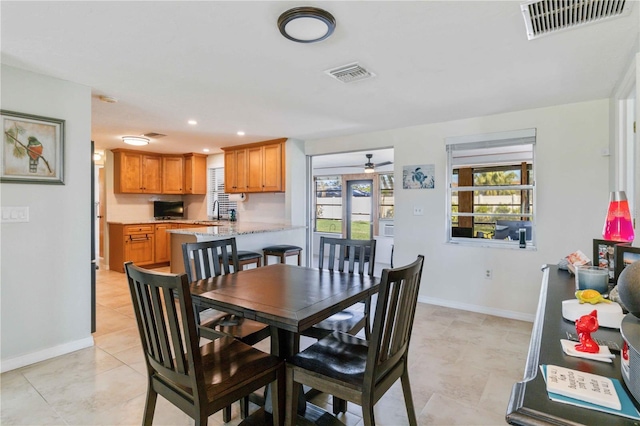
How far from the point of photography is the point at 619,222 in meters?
1.94

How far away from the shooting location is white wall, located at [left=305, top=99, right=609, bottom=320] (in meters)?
3.28

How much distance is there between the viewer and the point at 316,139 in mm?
5293

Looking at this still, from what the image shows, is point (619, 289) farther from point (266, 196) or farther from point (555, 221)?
point (266, 196)

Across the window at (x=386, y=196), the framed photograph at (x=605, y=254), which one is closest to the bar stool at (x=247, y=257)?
the framed photograph at (x=605, y=254)

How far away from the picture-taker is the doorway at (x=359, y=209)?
7.68 metres

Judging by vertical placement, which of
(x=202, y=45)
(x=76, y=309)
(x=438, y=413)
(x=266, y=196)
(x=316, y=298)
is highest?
(x=202, y=45)

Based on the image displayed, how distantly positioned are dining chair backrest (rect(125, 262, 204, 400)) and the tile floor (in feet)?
2.30

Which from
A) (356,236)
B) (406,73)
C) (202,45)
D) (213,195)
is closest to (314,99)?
(406,73)

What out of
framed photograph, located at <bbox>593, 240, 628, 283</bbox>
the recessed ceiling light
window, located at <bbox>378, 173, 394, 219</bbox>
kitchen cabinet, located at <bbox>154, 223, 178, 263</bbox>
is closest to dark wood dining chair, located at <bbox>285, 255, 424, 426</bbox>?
framed photograph, located at <bbox>593, 240, 628, 283</bbox>

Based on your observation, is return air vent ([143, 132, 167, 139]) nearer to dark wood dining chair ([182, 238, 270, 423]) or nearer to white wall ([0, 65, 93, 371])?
white wall ([0, 65, 93, 371])

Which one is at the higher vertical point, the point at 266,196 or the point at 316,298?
the point at 266,196

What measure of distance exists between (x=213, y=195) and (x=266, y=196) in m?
1.71

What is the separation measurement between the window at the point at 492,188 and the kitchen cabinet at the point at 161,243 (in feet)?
17.0

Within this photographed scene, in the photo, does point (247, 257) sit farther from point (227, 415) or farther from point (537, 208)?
point (537, 208)
